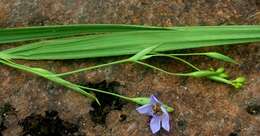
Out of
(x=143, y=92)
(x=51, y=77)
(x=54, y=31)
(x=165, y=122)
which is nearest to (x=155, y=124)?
(x=165, y=122)

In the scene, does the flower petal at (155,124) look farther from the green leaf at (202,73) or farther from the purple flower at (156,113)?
the green leaf at (202,73)

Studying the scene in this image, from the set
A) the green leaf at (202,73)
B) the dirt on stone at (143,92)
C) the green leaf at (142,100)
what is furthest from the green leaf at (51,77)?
the green leaf at (202,73)

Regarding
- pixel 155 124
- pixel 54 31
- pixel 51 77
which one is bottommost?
pixel 155 124

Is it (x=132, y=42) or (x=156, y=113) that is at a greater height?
(x=132, y=42)

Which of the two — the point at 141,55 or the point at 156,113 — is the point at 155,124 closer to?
the point at 156,113

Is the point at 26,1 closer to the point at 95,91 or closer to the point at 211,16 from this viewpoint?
the point at 95,91

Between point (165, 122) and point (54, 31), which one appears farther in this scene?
point (54, 31)
